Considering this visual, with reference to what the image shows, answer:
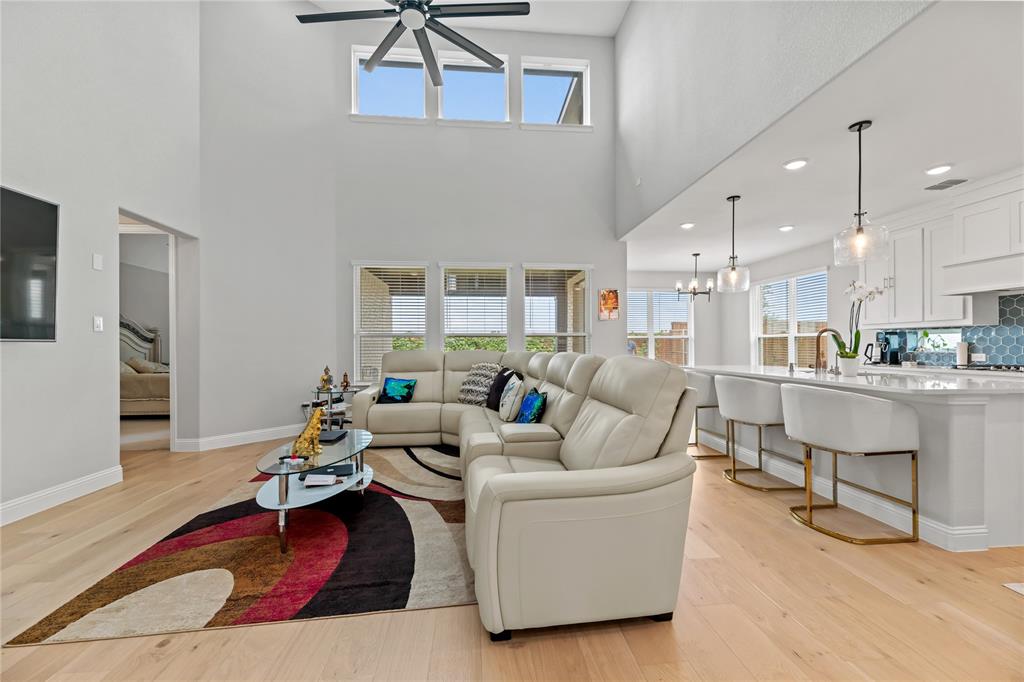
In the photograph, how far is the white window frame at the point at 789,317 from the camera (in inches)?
263

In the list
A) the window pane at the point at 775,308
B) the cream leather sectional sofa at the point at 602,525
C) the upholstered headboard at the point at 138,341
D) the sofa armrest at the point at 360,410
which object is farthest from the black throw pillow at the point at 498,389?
the upholstered headboard at the point at 138,341

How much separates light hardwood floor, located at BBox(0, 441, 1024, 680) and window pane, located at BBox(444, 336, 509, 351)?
154 inches

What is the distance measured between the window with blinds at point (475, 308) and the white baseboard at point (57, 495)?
11.6 ft

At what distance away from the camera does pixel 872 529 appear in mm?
2637

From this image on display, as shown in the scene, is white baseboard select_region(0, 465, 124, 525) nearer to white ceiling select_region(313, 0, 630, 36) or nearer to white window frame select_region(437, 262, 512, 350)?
white window frame select_region(437, 262, 512, 350)

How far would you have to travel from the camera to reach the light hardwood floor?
1522 millimetres

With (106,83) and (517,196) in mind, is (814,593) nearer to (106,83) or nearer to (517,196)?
(517,196)

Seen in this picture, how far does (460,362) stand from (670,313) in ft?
16.5

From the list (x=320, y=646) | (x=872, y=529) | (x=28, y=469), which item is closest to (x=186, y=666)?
(x=320, y=646)

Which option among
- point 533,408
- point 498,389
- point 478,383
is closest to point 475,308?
point 478,383

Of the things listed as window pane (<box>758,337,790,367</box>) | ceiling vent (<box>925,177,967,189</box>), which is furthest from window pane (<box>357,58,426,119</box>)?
window pane (<box>758,337,790,367</box>)

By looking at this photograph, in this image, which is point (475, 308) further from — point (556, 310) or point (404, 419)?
point (404, 419)

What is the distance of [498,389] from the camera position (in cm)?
450

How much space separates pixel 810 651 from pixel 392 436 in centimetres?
377
